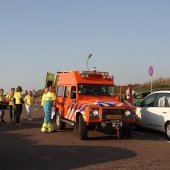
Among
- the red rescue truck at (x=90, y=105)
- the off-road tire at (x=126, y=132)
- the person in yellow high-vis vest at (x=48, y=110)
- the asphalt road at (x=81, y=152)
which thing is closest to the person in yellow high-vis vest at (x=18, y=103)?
the red rescue truck at (x=90, y=105)

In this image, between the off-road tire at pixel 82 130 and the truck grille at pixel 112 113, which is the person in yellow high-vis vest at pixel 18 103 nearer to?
the off-road tire at pixel 82 130

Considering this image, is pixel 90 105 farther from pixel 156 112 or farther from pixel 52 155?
pixel 52 155

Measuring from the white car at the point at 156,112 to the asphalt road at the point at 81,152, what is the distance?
0.45 metres

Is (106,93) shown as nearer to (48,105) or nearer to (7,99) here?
(48,105)

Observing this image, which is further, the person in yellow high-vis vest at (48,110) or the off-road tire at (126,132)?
the person in yellow high-vis vest at (48,110)

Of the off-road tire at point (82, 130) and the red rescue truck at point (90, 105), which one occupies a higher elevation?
the red rescue truck at point (90, 105)

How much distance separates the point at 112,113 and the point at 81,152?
107 inches

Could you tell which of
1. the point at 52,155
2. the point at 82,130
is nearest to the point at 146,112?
the point at 82,130

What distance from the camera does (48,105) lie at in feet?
49.6

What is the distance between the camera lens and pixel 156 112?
13727 millimetres

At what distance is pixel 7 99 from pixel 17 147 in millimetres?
9208

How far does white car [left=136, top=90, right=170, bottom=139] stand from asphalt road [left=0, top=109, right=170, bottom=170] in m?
0.45

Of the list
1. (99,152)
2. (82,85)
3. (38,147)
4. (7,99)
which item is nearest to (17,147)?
(38,147)

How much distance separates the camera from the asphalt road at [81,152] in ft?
28.1
